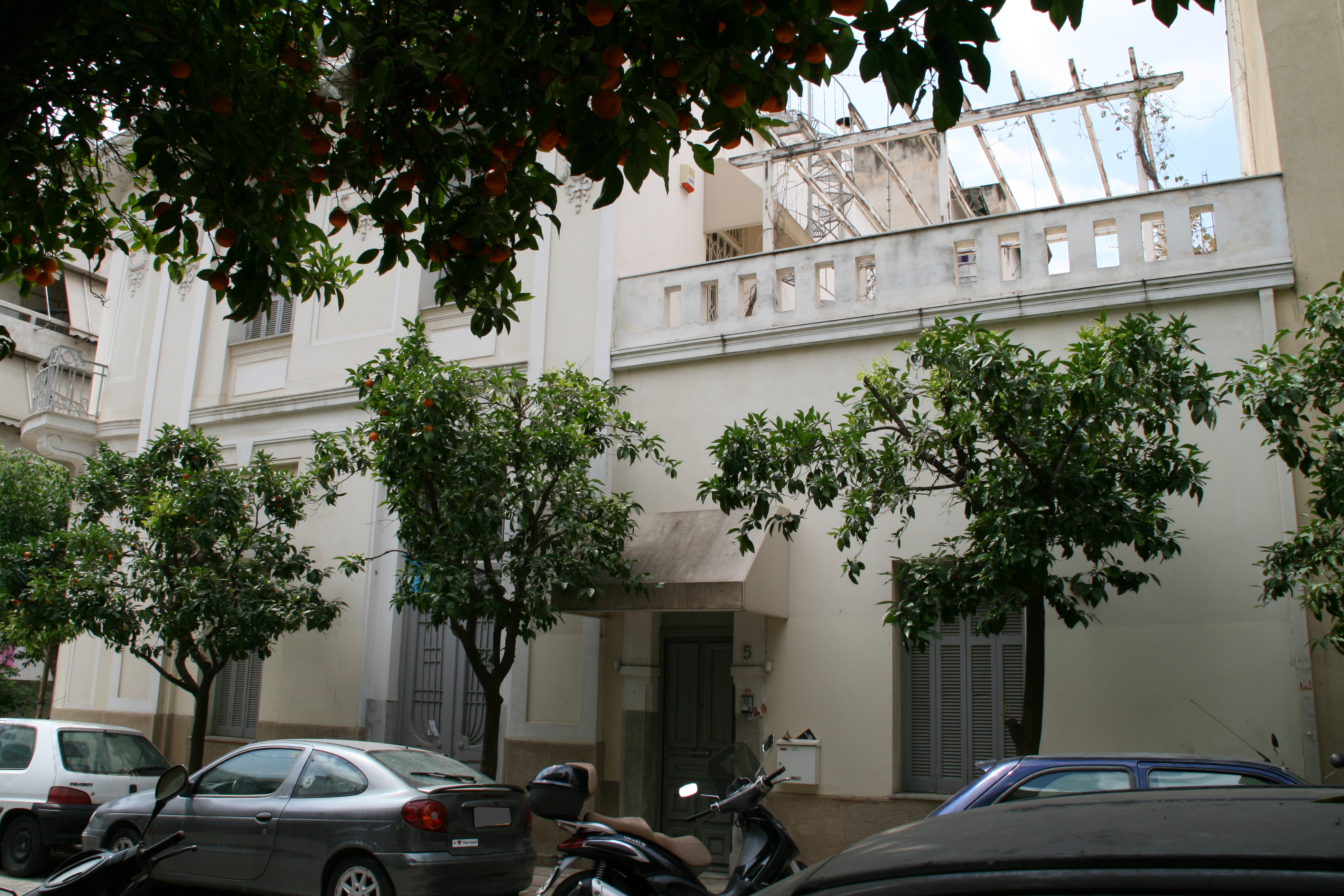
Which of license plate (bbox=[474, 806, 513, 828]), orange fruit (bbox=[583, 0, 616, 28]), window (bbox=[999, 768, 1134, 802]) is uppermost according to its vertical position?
orange fruit (bbox=[583, 0, 616, 28])

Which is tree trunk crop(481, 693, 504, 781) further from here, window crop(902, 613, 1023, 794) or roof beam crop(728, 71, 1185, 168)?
roof beam crop(728, 71, 1185, 168)

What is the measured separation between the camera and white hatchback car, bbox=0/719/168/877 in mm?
9898

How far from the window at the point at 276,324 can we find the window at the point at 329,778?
906 centimetres

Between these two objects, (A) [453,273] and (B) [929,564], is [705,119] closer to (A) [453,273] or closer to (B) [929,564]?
(A) [453,273]

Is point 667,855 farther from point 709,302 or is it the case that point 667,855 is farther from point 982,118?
point 982,118

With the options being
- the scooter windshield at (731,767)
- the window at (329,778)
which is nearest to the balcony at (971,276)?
the scooter windshield at (731,767)

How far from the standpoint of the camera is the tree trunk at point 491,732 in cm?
982

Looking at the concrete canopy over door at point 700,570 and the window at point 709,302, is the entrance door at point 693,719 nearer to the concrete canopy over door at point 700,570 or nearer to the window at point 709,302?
the concrete canopy over door at point 700,570

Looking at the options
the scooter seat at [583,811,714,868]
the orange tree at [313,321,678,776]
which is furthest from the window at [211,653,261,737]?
the scooter seat at [583,811,714,868]

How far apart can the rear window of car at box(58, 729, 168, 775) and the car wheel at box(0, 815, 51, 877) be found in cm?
59

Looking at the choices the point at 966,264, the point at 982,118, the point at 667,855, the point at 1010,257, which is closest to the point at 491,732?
the point at 667,855

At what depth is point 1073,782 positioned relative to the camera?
5.55 m

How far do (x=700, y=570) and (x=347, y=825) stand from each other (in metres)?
3.95

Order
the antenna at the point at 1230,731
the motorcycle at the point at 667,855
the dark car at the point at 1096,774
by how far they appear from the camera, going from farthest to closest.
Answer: the antenna at the point at 1230,731, the motorcycle at the point at 667,855, the dark car at the point at 1096,774
